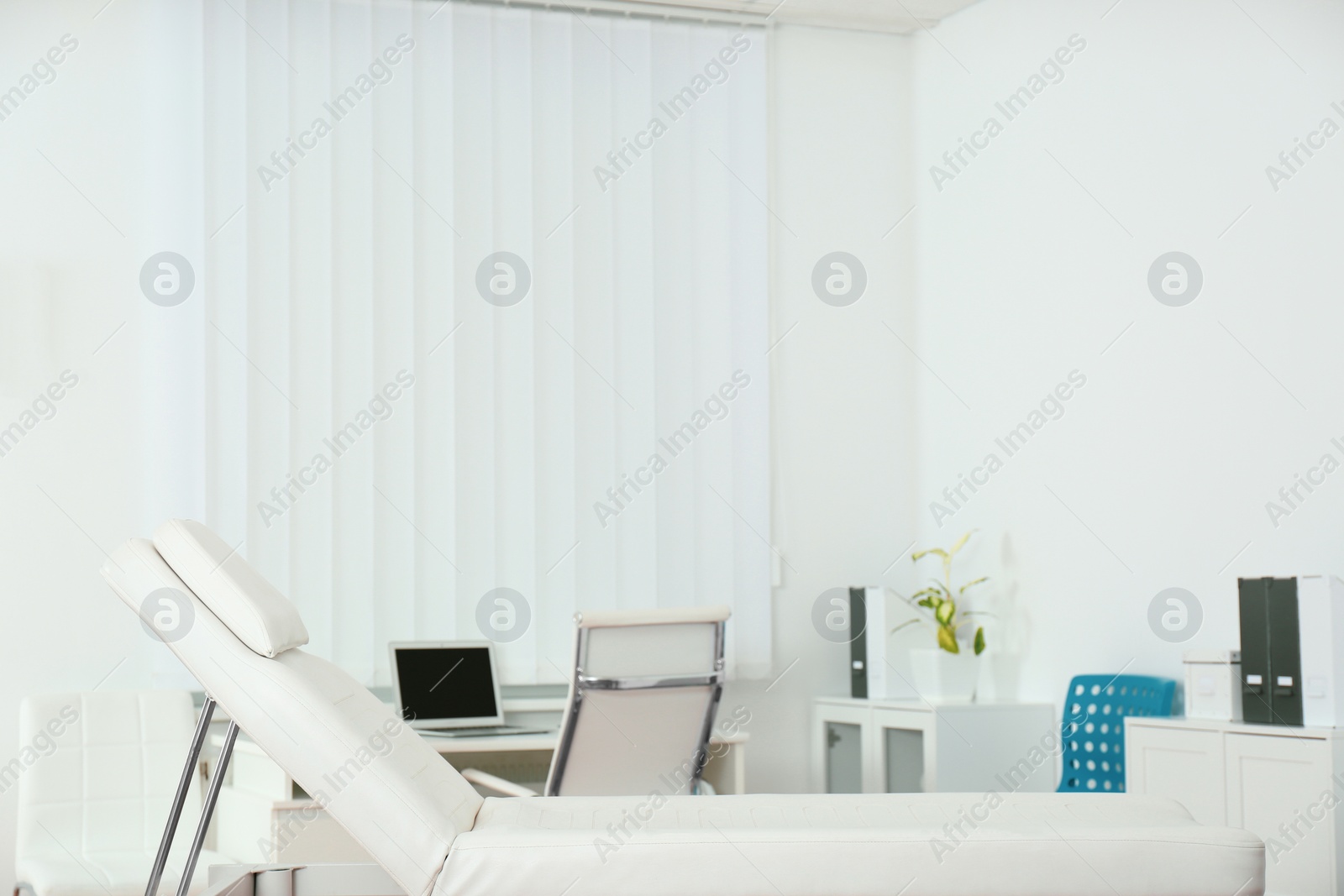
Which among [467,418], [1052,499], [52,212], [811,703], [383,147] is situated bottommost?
[811,703]

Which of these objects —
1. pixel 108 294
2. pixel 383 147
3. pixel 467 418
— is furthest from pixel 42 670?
pixel 383 147

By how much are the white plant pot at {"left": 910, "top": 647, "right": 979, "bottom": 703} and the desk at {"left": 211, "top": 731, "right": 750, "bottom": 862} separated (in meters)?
0.76

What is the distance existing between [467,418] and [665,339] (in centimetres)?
74

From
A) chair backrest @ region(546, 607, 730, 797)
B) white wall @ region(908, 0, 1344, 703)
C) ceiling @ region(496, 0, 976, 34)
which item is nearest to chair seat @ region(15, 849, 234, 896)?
chair backrest @ region(546, 607, 730, 797)

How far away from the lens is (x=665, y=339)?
14.5 ft

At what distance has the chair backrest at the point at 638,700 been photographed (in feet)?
10.0

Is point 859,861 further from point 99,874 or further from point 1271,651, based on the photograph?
point 99,874

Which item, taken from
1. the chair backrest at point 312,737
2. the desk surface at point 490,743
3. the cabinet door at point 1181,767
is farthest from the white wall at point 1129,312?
the chair backrest at point 312,737

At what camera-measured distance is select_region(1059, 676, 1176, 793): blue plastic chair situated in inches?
142

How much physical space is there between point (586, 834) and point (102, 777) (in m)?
2.13

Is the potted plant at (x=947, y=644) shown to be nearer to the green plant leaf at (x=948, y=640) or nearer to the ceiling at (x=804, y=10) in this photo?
the green plant leaf at (x=948, y=640)

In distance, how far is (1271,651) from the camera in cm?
304

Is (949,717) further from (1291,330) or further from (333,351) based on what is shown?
(333,351)

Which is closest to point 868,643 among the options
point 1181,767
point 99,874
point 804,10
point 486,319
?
point 1181,767
